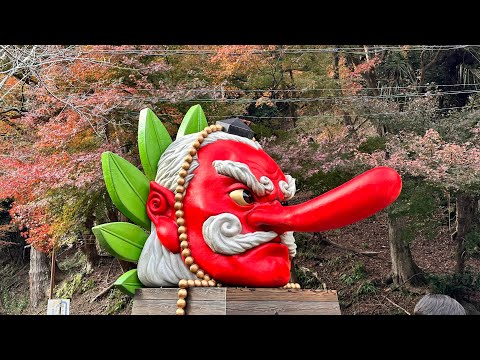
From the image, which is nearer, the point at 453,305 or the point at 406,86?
the point at 453,305

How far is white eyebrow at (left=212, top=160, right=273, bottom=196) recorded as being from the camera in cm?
400

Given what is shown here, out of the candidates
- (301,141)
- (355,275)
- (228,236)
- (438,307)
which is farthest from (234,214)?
(355,275)

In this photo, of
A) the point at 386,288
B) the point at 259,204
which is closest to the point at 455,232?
the point at 386,288

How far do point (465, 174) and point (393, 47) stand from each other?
427cm

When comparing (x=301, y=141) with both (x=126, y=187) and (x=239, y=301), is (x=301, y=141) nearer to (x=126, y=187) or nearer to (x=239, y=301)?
(x=126, y=187)

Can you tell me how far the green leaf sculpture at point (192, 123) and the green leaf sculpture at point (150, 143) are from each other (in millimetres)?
200

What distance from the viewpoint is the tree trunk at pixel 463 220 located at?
11.7 metres

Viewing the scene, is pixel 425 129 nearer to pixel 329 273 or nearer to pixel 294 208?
pixel 329 273

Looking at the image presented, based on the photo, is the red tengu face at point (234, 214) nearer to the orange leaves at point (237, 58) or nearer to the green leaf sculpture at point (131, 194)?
the green leaf sculpture at point (131, 194)

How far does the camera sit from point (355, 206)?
3.64 meters

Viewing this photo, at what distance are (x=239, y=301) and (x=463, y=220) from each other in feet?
30.3

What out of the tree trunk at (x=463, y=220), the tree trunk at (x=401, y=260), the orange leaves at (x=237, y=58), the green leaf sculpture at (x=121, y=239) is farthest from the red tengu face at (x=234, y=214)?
the tree trunk at (x=463, y=220)


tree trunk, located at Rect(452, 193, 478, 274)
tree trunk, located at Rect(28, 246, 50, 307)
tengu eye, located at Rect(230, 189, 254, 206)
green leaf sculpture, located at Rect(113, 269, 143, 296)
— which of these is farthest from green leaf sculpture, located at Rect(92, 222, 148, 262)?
tree trunk, located at Rect(28, 246, 50, 307)

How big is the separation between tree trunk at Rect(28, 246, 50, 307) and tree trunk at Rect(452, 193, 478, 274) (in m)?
8.50
